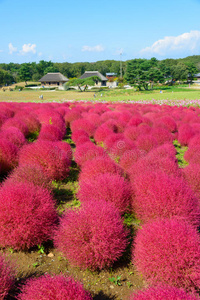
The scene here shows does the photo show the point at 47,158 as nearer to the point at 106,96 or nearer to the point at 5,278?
the point at 5,278

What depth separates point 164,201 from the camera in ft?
10.2

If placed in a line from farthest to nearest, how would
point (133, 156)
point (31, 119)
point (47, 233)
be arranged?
point (31, 119) < point (133, 156) < point (47, 233)

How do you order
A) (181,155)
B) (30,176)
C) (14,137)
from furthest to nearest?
1. (181,155)
2. (14,137)
3. (30,176)

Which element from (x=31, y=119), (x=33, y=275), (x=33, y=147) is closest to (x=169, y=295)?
(x=33, y=275)

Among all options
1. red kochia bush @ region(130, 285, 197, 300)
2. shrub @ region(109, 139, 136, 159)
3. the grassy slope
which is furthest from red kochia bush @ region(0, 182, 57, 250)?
the grassy slope

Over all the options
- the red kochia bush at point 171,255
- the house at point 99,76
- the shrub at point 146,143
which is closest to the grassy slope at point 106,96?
the shrub at point 146,143

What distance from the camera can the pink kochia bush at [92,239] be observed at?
2.53m

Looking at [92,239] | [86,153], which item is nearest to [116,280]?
[92,239]

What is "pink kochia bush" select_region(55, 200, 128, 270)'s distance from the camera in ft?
8.31

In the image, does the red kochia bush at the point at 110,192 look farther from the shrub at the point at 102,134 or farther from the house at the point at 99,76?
the house at the point at 99,76

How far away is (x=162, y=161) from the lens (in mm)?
4512

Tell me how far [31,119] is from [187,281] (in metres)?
7.60

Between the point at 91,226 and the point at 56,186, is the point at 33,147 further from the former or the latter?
the point at 91,226

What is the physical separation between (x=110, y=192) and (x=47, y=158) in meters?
1.79
